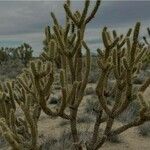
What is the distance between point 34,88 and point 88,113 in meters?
10.9

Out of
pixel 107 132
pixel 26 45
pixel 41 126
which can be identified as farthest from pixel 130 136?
pixel 26 45

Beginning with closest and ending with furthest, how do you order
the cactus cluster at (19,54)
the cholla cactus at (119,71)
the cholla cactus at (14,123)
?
1. the cholla cactus at (14,123)
2. the cholla cactus at (119,71)
3. the cactus cluster at (19,54)

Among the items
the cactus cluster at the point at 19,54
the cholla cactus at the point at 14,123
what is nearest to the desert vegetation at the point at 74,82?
the cholla cactus at the point at 14,123

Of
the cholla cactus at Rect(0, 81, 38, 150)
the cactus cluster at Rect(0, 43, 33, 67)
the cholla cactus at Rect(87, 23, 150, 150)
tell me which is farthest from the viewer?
the cactus cluster at Rect(0, 43, 33, 67)

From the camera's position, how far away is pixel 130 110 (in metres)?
15.5

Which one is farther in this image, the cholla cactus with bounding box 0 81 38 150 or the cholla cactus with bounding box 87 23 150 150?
the cholla cactus with bounding box 87 23 150 150

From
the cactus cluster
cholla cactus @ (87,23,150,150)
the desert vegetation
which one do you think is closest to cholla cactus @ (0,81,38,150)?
the desert vegetation

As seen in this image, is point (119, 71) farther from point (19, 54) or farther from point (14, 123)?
point (19, 54)

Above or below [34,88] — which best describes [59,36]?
above

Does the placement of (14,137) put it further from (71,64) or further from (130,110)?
(130,110)

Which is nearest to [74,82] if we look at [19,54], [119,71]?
[119,71]

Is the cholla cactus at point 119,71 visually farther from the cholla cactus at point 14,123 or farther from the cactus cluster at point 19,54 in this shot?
the cactus cluster at point 19,54

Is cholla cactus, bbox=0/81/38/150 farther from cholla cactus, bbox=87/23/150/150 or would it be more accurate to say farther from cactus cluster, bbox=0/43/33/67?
cactus cluster, bbox=0/43/33/67

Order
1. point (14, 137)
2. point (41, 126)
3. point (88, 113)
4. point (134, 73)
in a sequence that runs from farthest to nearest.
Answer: point (88, 113) → point (41, 126) → point (134, 73) → point (14, 137)
